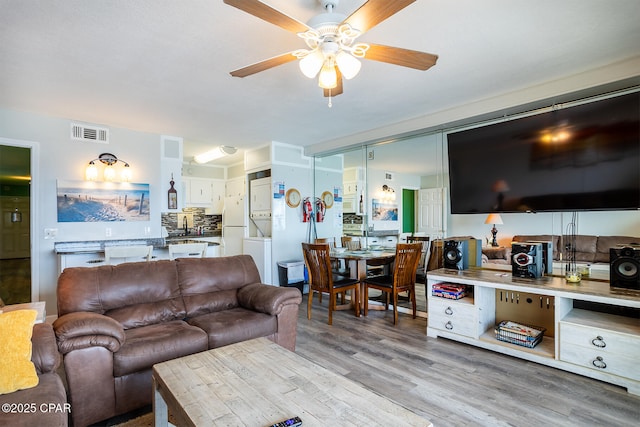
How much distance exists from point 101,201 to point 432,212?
4.43m

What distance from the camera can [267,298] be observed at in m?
2.85

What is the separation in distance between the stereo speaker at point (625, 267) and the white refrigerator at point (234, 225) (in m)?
5.27

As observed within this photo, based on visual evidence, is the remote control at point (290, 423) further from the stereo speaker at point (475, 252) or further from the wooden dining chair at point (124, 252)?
the wooden dining chair at point (124, 252)

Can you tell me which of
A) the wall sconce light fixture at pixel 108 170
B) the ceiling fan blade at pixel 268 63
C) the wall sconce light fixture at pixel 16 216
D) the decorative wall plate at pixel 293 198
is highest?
the ceiling fan blade at pixel 268 63

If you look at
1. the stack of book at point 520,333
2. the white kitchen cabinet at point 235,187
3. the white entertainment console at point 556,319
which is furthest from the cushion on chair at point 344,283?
the white kitchen cabinet at point 235,187

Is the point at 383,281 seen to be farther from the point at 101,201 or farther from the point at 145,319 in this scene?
the point at 101,201

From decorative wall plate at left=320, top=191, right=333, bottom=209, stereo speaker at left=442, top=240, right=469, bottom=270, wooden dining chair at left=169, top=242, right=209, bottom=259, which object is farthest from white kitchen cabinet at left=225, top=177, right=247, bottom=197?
stereo speaker at left=442, top=240, right=469, bottom=270

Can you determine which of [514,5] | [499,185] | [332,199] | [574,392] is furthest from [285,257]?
[514,5]

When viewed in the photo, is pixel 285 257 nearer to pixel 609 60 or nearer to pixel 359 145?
pixel 359 145

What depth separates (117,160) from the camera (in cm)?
465

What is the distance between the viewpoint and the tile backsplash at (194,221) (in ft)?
25.3

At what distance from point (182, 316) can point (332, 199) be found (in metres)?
3.71

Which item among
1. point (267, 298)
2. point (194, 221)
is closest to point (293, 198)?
point (267, 298)

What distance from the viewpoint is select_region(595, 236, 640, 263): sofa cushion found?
9.12 ft
